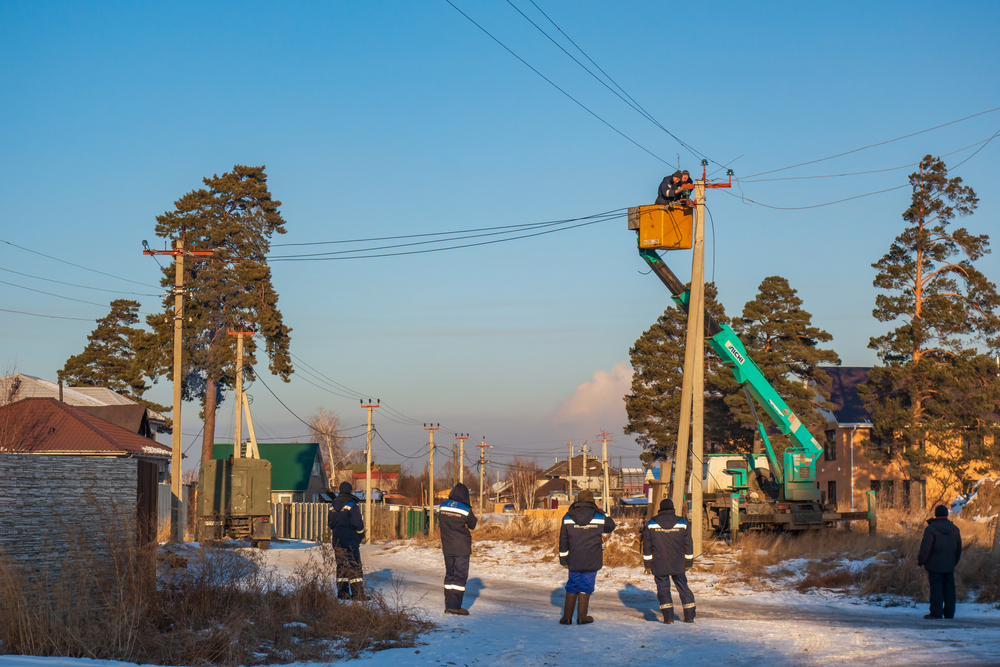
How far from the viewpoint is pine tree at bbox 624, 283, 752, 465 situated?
44.7 metres

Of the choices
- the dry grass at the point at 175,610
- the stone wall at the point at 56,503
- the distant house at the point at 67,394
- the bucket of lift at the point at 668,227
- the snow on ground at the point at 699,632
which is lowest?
the snow on ground at the point at 699,632

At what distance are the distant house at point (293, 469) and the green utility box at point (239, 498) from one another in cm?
2977

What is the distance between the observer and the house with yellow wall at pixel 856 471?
40744 mm

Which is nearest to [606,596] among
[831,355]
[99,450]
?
[99,450]

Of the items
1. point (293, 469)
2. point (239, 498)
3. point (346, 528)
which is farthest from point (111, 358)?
point (346, 528)

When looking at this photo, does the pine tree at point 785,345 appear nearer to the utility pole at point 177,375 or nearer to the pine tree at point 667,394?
the pine tree at point 667,394

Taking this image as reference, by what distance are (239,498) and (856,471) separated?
101 ft

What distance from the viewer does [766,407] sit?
23875 mm

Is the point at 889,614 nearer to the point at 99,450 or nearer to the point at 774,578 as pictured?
the point at 774,578

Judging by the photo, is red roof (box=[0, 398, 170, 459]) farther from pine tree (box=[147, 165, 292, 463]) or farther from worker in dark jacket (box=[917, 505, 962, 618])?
worker in dark jacket (box=[917, 505, 962, 618])

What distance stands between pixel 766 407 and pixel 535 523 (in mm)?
9464

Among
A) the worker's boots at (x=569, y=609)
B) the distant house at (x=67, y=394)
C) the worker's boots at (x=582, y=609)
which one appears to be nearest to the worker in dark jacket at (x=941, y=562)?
the worker's boots at (x=582, y=609)

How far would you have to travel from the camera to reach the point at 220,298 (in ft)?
141

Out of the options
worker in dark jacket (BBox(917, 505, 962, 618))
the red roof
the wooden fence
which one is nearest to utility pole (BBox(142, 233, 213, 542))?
the red roof
